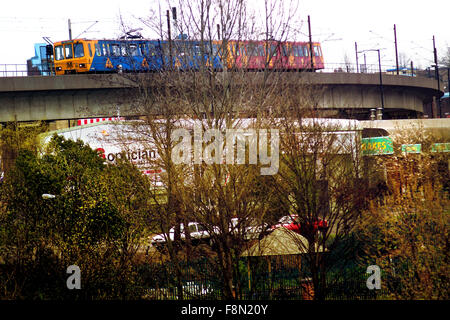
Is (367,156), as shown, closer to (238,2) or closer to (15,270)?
(238,2)

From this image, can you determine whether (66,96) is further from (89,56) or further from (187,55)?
(187,55)

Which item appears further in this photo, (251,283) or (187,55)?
(187,55)

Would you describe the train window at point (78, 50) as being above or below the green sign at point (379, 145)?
above

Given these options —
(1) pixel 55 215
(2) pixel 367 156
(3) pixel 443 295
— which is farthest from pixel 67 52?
(3) pixel 443 295

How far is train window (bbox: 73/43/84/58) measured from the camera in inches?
1519

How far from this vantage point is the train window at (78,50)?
38.6 metres

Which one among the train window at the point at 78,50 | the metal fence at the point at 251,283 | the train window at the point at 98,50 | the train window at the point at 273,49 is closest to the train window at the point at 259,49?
the train window at the point at 273,49

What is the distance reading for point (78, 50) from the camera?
→ 127 feet

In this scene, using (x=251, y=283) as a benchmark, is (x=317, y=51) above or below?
above

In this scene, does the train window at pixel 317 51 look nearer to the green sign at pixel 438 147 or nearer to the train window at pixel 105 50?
the green sign at pixel 438 147

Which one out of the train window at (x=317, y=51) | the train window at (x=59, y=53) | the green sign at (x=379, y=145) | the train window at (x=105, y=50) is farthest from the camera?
the train window at (x=317, y=51)

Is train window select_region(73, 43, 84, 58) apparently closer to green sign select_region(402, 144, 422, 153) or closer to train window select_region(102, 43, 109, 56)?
train window select_region(102, 43, 109, 56)

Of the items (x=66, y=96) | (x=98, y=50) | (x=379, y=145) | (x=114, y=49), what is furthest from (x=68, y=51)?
(x=379, y=145)

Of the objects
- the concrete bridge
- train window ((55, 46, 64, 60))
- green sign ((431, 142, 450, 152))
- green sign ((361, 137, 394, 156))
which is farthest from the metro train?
green sign ((431, 142, 450, 152))
